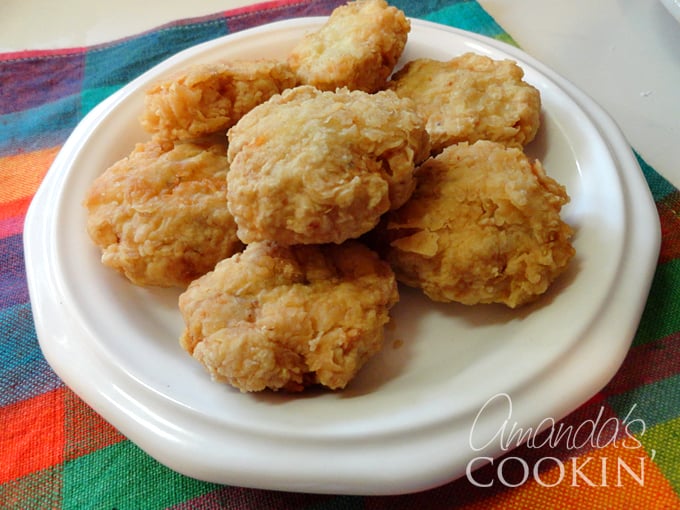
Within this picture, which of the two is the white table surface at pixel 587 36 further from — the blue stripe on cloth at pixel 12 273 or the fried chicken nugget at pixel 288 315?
the blue stripe on cloth at pixel 12 273

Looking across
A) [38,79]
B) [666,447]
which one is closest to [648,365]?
[666,447]

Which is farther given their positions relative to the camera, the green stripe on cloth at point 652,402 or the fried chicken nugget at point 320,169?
the green stripe on cloth at point 652,402

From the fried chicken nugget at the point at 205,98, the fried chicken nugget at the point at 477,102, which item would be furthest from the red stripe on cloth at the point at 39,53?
the fried chicken nugget at the point at 477,102

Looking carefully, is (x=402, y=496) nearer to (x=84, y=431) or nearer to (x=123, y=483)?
(x=123, y=483)

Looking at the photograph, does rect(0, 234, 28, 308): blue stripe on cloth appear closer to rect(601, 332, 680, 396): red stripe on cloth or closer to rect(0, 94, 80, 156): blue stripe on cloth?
rect(0, 94, 80, 156): blue stripe on cloth

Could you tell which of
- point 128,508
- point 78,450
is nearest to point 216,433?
point 128,508
